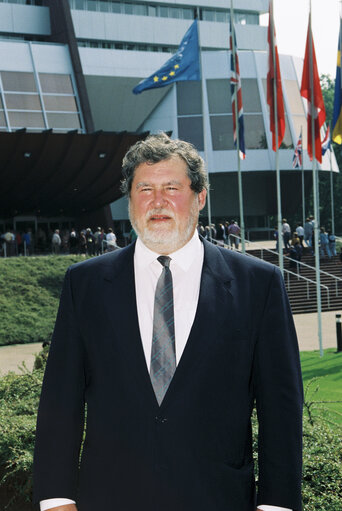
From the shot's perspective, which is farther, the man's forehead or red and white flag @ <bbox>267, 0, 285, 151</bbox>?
red and white flag @ <bbox>267, 0, 285, 151</bbox>

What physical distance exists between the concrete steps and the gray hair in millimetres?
23127

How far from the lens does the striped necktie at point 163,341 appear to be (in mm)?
2680

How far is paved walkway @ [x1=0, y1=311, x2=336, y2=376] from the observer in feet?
57.6

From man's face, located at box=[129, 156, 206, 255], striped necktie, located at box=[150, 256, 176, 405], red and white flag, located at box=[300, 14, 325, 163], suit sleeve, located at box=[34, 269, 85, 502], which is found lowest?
suit sleeve, located at box=[34, 269, 85, 502]

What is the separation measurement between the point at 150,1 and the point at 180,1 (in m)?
2.71

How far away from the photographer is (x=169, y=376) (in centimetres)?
268

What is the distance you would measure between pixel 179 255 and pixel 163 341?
0.40 m

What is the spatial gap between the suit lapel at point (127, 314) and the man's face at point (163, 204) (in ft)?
0.52

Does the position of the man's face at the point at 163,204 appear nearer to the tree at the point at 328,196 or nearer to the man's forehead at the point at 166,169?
the man's forehead at the point at 166,169

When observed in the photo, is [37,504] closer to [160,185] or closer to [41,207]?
[160,185]

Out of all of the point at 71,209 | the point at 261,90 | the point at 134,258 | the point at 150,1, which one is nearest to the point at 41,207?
the point at 71,209

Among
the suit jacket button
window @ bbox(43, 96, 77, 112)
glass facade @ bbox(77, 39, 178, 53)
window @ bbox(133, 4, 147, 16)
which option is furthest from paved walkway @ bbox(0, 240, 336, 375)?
window @ bbox(133, 4, 147, 16)

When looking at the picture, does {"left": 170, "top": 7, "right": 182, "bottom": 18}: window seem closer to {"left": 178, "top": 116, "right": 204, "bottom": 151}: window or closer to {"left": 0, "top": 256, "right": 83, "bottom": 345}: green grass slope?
{"left": 178, "top": 116, "right": 204, "bottom": 151}: window

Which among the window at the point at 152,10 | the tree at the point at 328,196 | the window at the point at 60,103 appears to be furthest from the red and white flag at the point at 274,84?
the tree at the point at 328,196
